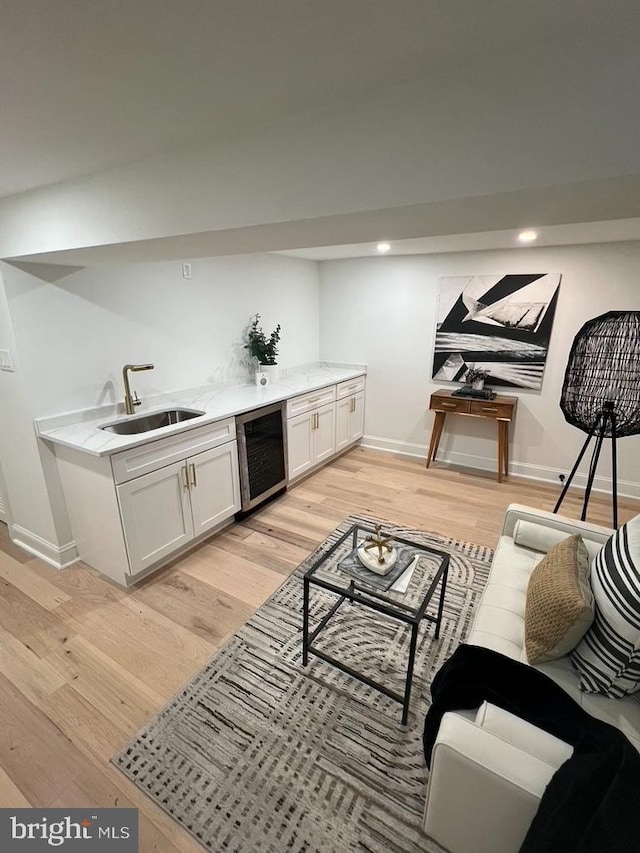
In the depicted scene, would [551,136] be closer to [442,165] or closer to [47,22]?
[442,165]

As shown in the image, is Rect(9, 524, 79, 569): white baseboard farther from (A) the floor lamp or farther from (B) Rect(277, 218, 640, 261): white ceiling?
(A) the floor lamp

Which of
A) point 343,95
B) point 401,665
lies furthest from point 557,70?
point 401,665

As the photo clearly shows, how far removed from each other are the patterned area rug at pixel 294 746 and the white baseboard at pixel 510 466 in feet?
7.45

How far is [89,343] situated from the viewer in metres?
2.47

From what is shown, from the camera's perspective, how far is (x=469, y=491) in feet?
11.7

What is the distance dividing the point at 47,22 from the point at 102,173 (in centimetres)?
94

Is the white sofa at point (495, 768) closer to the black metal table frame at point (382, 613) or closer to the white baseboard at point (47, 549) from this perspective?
the black metal table frame at point (382, 613)

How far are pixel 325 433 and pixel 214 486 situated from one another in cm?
150

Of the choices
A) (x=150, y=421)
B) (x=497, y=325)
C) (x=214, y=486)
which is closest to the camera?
(x=214, y=486)

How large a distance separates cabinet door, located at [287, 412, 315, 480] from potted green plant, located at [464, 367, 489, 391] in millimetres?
1661

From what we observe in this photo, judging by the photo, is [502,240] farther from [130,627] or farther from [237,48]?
[130,627]

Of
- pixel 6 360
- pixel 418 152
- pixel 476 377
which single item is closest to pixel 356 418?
pixel 476 377

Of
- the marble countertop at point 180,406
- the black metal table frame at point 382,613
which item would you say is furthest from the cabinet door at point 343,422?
the black metal table frame at point 382,613

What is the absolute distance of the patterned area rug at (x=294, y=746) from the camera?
49.2 inches
